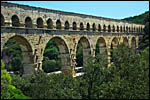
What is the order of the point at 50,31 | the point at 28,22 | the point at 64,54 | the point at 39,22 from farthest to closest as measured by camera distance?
the point at 64,54
the point at 50,31
the point at 39,22
the point at 28,22

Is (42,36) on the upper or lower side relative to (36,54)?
upper

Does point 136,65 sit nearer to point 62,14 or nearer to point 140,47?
point 62,14

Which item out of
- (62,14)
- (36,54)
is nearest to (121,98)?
(36,54)

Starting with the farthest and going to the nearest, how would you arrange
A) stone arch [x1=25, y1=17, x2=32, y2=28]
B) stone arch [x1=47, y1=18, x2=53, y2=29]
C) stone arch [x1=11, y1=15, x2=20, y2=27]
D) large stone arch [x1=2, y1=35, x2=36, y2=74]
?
stone arch [x1=47, y1=18, x2=53, y2=29] → stone arch [x1=25, y1=17, x2=32, y2=28] → large stone arch [x1=2, y1=35, x2=36, y2=74] → stone arch [x1=11, y1=15, x2=20, y2=27]

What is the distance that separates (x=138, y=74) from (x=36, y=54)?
9617 millimetres

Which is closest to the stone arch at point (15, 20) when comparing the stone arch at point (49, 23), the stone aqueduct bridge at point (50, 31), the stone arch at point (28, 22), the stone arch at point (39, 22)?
the stone aqueduct bridge at point (50, 31)

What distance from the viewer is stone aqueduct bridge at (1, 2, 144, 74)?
15883mm

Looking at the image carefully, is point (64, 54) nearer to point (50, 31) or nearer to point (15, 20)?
point (50, 31)

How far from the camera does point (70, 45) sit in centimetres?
2205

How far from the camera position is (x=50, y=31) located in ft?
63.5

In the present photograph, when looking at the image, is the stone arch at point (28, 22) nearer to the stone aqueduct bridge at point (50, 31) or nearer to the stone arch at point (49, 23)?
the stone aqueduct bridge at point (50, 31)

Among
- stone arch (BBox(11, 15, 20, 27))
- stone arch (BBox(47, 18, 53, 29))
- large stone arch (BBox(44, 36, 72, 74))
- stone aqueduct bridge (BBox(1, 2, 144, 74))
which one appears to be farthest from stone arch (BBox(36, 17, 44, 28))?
large stone arch (BBox(44, 36, 72, 74))

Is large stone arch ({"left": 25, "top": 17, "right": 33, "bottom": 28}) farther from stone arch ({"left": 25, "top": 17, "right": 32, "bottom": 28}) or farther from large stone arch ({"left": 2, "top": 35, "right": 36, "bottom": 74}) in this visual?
large stone arch ({"left": 2, "top": 35, "right": 36, "bottom": 74})

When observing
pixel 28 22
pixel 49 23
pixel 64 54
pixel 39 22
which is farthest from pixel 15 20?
pixel 64 54
